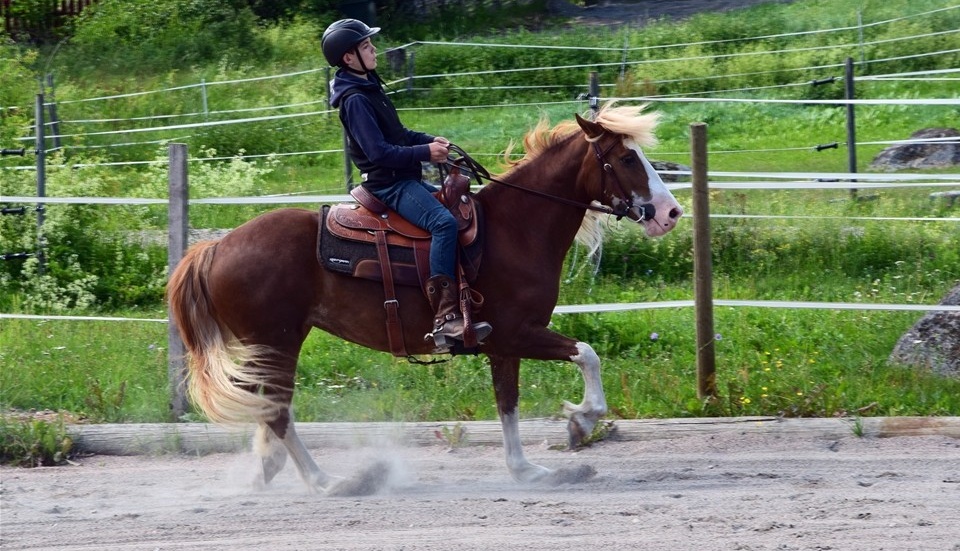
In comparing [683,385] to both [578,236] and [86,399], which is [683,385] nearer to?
[578,236]

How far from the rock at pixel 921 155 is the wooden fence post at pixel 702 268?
23.7 feet

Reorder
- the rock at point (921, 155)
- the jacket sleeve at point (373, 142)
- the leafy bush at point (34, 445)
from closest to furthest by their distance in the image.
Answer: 1. the jacket sleeve at point (373, 142)
2. the leafy bush at point (34, 445)
3. the rock at point (921, 155)

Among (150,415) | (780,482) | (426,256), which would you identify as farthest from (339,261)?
(780,482)

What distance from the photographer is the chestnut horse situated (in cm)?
572

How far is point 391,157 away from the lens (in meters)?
5.57

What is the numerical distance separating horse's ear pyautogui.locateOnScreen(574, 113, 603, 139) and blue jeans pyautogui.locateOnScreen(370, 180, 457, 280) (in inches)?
33.6

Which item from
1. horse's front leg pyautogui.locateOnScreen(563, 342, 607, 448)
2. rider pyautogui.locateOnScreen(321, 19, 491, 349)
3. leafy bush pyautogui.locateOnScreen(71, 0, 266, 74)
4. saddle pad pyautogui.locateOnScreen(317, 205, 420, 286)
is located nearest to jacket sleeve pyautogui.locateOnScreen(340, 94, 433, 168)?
rider pyautogui.locateOnScreen(321, 19, 491, 349)

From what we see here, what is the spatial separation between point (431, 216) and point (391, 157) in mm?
370

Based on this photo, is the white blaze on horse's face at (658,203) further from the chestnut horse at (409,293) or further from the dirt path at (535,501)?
the dirt path at (535,501)

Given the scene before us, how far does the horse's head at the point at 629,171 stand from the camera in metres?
5.65

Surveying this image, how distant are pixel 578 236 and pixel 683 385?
1.59m

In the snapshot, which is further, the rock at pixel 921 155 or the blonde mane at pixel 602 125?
the rock at pixel 921 155

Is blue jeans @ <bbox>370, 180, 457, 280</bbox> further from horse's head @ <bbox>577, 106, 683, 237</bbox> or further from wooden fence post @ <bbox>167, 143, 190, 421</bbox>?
wooden fence post @ <bbox>167, 143, 190, 421</bbox>

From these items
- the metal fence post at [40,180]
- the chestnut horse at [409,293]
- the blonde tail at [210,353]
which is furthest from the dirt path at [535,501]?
the metal fence post at [40,180]
